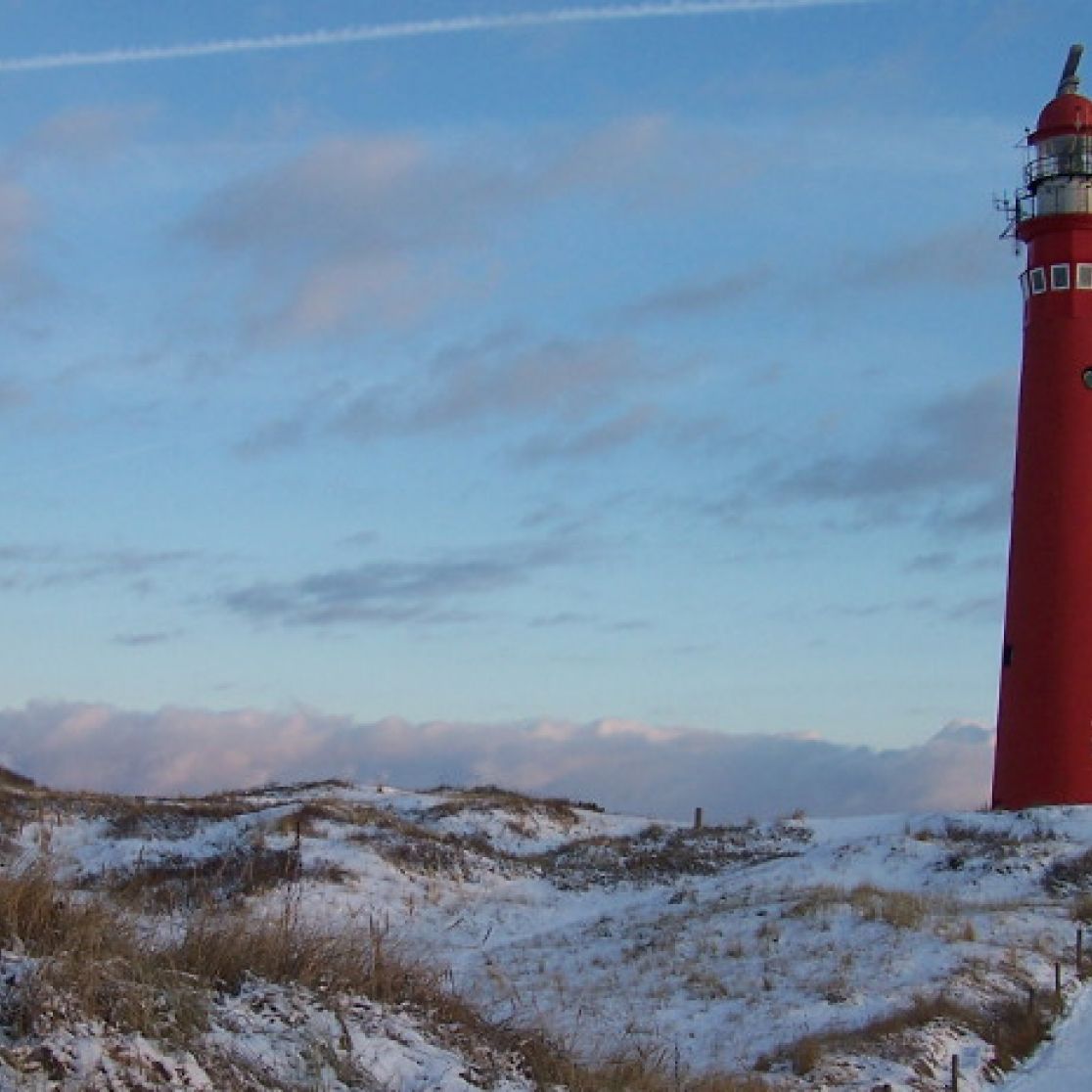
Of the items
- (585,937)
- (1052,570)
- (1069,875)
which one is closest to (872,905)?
(585,937)

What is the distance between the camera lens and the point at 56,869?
7711 millimetres

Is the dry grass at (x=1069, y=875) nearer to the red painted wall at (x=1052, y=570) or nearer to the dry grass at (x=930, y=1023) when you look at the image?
the red painted wall at (x=1052, y=570)

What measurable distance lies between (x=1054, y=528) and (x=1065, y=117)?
36.6ft

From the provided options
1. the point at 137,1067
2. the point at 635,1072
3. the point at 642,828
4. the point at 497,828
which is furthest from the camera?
the point at 642,828

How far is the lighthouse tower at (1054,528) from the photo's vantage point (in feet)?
102

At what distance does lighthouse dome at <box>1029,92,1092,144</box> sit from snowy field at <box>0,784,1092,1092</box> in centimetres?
1747

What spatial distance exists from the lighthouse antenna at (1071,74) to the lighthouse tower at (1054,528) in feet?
8.52

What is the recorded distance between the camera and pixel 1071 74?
36.2 m

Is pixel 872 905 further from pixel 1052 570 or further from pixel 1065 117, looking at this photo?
pixel 1065 117

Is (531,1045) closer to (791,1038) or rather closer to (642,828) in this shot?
(791,1038)

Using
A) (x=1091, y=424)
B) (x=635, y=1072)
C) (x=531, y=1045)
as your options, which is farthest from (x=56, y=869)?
(x=1091, y=424)

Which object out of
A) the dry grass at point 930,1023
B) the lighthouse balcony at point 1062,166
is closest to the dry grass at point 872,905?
the dry grass at point 930,1023

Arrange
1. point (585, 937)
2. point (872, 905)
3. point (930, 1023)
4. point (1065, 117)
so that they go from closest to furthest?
point (930, 1023) → point (872, 905) → point (585, 937) → point (1065, 117)

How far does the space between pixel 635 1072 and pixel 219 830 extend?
21.1 meters
